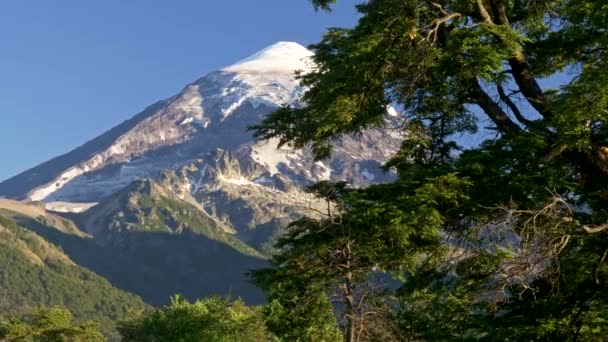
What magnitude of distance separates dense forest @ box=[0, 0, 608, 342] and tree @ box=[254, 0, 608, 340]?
0.12 ft

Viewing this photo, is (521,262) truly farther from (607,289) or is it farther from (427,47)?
(427,47)

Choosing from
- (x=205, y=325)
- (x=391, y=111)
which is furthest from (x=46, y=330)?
(x=391, y=111)

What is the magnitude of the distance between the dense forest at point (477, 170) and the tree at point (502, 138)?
0.12 feet

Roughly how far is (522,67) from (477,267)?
165 inches

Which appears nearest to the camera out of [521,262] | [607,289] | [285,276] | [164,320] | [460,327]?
[521,262]

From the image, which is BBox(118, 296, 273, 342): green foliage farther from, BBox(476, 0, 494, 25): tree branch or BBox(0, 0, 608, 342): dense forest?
BBox(476, 0, 494, 25): tree branch

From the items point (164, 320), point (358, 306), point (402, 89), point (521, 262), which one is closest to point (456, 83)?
point (402, 89)

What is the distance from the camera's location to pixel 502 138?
1330cm

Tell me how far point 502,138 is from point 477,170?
1.32m

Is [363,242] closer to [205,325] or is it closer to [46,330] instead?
[205,325]

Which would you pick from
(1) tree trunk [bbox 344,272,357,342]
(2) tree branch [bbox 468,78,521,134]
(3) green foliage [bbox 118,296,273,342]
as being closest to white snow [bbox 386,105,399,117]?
(2) tree branch [bbox 468,78,521,134]

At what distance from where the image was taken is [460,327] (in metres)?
13.0

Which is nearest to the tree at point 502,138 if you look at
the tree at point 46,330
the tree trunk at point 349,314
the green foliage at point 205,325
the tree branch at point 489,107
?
the tree branch at point 489,107

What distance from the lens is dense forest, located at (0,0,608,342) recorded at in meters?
11.5
